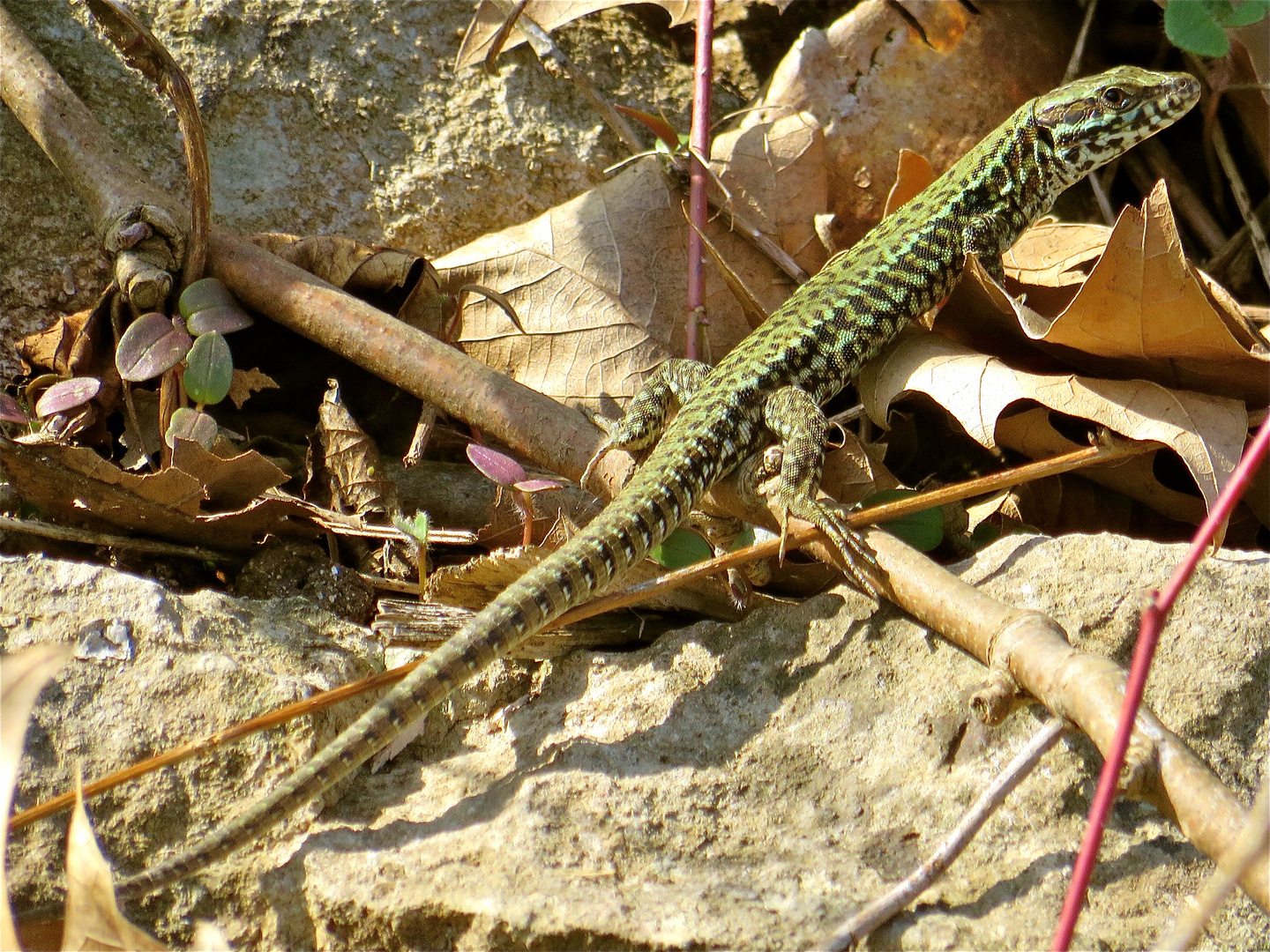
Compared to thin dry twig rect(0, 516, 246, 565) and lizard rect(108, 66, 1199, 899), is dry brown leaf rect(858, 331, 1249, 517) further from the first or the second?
thin dry twig rect(0, 516, 246, 565)

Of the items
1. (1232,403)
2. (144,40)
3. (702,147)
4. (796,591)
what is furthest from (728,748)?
(144,40)

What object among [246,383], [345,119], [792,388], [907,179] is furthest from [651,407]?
[345,119]

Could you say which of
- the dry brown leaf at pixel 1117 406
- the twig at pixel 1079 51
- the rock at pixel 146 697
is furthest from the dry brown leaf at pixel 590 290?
the twig at pixel 1079 51

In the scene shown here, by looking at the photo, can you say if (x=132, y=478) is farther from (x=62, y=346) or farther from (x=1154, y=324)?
(x=1154, y=324)

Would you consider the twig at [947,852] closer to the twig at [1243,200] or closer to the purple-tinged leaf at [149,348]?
the purple-tinged leaf at [149,348]

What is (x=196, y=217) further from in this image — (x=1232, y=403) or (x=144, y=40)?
(x=1232, y=403)

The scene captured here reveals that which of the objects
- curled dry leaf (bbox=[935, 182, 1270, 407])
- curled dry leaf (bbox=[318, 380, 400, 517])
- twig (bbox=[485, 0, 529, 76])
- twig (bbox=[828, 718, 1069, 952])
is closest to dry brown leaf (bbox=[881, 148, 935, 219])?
curled dry leaf (bbox=[935, 182, 1270, 407])
